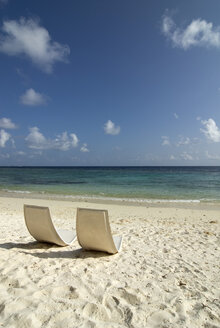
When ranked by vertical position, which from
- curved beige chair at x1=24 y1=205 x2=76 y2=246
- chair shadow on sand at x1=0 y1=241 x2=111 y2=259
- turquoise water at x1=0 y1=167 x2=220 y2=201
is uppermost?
curved beige chair at x1=24 y1=205 x2=76 y2=246

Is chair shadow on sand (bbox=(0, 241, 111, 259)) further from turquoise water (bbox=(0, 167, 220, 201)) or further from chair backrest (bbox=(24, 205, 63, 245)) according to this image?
turquoise water (bbox=(0, 167, 220, 201))

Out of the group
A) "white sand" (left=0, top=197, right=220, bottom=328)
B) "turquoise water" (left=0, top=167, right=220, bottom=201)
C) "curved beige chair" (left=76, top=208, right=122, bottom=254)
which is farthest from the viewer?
"turquoise water" (left=0, top=167, right=220, bottom=201)

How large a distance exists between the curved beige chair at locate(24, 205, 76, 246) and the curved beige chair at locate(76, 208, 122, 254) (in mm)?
667

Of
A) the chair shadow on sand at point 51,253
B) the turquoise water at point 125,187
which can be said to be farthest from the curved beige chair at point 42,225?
the turquoise water at point 125,187

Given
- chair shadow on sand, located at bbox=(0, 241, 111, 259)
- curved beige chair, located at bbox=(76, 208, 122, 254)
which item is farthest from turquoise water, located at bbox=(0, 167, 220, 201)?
curved beige chair, located at bbox=(76, 208, 122, 254)

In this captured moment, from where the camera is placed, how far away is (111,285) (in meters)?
3.22

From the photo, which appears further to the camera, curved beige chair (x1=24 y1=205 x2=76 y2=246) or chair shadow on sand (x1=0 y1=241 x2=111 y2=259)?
curved beige chair (x1=24 y1=205 x2=76 y2=246)

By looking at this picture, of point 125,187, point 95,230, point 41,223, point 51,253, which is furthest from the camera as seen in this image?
point 125,187

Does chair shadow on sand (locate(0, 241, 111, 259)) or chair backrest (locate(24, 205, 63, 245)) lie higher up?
chair backrest (locate(24, 205, 63, 245))

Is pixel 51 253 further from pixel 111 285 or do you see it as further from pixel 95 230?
pixel 111 285

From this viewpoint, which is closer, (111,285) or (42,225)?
(111,285)

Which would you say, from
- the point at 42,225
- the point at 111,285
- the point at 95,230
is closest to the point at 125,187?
the point at 42,225

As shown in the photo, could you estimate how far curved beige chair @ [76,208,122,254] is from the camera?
4.03m

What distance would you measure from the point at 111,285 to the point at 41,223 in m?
2.15
